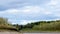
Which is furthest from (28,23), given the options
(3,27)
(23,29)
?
(3,27)

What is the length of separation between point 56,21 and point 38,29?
2.23 feet

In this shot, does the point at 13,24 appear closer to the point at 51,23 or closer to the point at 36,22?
the point at 36,22

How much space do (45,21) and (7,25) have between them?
4.22ft

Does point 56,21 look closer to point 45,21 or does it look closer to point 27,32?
point 45,21

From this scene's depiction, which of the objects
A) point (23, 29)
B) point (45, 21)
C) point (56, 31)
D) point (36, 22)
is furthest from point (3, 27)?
point (56, 31)

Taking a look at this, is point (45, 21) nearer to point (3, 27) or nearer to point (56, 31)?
point (56, 31)

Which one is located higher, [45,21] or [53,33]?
[45,21]

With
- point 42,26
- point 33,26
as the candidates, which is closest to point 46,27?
point 42,26

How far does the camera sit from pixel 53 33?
4.22m

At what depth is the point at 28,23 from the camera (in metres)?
4.20

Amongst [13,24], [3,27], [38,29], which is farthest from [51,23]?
[3,27]

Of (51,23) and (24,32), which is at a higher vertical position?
(51,23)

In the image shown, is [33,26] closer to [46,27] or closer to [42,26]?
[42,26]

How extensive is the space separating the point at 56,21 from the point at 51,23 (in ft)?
0.62
